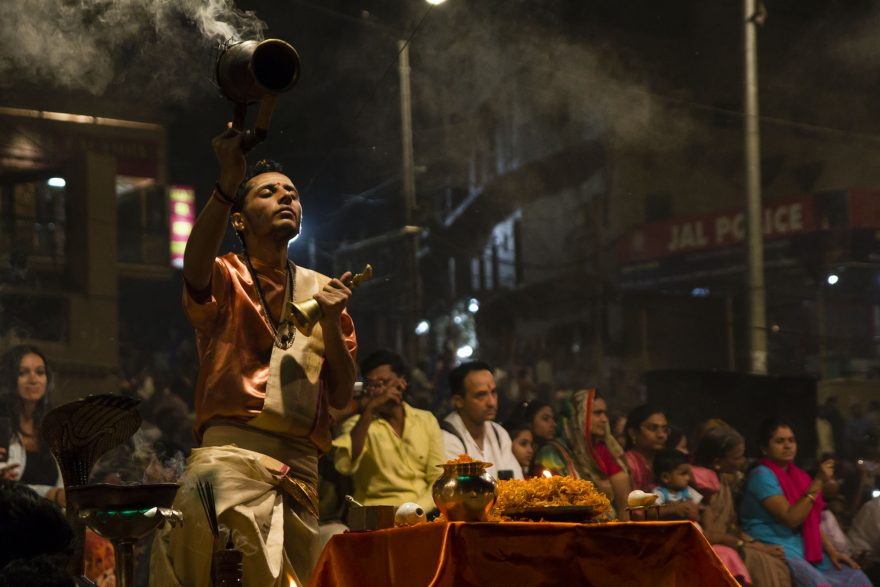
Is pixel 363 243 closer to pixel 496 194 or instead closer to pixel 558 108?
pixel 496 194

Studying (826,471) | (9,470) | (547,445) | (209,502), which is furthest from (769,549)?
(209,502)

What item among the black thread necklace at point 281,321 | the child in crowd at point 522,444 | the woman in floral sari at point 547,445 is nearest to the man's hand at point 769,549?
the woman in floral sari at point 547,445

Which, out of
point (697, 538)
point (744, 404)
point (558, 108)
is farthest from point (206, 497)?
point (558, 108)

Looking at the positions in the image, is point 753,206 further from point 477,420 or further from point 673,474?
point 477,420

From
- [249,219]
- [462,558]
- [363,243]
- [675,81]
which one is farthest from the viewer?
[675,81]

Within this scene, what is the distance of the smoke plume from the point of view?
24.2 ft

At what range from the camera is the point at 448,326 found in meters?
9.32

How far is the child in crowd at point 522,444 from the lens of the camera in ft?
24.9

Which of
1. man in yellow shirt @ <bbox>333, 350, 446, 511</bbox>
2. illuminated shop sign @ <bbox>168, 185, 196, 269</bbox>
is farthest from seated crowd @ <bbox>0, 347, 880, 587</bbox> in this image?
illuminated shop sign @ <bbox>168, 185, 196, 269</bbox>

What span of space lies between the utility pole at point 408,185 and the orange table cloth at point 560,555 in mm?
5541

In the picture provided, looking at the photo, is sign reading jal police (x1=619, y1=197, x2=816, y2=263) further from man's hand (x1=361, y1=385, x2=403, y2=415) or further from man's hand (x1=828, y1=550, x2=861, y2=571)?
man's hand (x1=361, y1=385, x2=403, y2=415)

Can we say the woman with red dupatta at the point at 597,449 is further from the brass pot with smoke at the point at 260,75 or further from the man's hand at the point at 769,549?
the brass pot with smoke at the point at 260,75

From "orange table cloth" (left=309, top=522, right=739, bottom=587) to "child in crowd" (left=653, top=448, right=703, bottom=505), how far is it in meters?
4.05

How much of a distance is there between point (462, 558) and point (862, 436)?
7132mm
